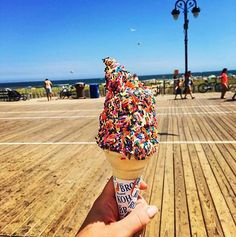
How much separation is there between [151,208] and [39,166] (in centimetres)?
532

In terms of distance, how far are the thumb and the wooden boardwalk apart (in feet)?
7.00

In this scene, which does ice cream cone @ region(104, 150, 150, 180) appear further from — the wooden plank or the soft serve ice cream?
the wooden plank

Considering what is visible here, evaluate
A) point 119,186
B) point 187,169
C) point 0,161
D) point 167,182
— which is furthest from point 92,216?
point 0,161

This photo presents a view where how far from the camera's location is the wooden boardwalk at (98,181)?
4.00 metres

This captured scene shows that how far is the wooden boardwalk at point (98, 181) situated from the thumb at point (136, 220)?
2.13 metres

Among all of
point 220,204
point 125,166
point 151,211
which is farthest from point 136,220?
point 220,204

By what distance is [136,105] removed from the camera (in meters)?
1.74

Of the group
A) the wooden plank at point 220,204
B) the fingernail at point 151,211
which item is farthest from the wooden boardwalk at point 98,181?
the fingernail at point 151,211

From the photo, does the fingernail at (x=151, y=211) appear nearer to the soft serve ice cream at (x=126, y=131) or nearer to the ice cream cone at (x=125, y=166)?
the soft serve ice cream at (x=126, y=131)

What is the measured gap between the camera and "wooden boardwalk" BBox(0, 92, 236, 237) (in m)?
4.00

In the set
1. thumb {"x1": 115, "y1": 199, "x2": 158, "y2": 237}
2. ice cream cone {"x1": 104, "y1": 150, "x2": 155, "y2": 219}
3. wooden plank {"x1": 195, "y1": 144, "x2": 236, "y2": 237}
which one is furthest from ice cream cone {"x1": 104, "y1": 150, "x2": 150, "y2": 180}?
wooden plank {"x1": 195, "y1": 144, "x2": 236, "y2": 237}

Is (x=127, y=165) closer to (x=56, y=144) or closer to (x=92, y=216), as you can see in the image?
(x=92, y=216)

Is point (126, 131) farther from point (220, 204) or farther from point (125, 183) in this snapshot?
point (220, 204)

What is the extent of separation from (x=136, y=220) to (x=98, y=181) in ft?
13.0
